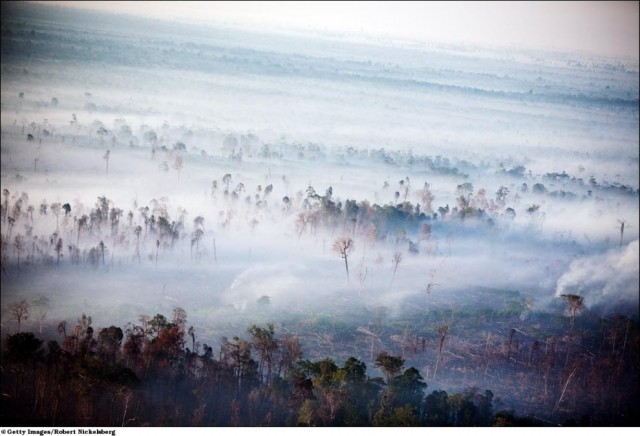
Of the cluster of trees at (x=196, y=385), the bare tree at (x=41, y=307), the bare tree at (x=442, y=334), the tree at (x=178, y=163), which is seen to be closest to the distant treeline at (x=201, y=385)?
the cluster of trees at (x=196, y=385)

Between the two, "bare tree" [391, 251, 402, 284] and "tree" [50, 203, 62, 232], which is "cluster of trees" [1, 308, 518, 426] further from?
"tree" [50, 203, 62, 232]

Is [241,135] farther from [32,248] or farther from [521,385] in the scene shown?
[521,385]

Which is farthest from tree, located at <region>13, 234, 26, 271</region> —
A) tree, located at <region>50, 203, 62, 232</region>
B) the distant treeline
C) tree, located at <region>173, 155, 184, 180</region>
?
tree, located at <region>173, 155, 184, 180</region>

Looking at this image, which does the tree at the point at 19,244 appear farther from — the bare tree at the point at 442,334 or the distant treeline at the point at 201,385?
the bare tree at the point at 442,334

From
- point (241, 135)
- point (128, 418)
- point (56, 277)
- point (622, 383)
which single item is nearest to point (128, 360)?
point (128, 418)

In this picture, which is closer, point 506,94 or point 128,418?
point 128,418

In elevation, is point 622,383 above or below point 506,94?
below

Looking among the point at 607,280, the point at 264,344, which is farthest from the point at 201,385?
the point at 607,280
